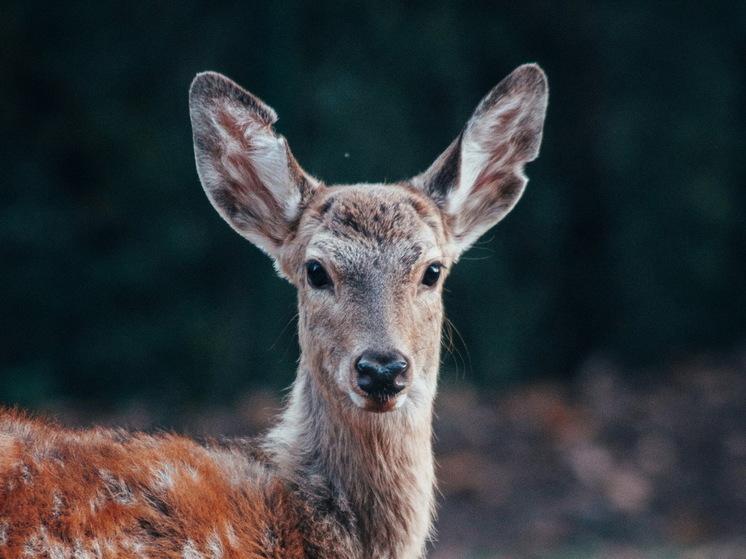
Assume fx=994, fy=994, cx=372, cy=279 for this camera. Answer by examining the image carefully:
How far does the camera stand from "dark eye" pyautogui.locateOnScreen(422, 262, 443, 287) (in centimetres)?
422

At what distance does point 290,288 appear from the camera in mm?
8797

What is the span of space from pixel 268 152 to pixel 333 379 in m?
1.13

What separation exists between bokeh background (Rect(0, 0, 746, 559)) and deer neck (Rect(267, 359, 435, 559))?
3.73 m

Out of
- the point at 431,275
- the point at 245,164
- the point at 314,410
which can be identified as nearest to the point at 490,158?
the point at 431,275

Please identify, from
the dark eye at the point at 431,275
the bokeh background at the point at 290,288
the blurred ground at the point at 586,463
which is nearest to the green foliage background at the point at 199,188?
the bokeh background at the point at 290,288

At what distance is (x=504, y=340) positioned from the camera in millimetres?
10492

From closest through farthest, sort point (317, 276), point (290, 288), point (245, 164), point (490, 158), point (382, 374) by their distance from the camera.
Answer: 1. point (382, 374)
2. point (317, 276)
3. point (245, 164)
4. point (490, 158)
5. point (290, 288)

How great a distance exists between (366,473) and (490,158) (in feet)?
5.60

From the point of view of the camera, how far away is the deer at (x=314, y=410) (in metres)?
3.35

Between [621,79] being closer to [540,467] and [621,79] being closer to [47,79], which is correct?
[540,467]

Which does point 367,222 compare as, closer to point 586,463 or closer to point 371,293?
point 371,293

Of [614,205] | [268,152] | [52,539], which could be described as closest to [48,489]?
[52,539]

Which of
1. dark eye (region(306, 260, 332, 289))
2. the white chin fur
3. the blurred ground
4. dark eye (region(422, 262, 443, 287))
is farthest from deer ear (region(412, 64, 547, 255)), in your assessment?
the blurred ground

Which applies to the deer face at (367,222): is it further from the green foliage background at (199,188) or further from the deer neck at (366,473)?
the green foliage background at (199,188)
